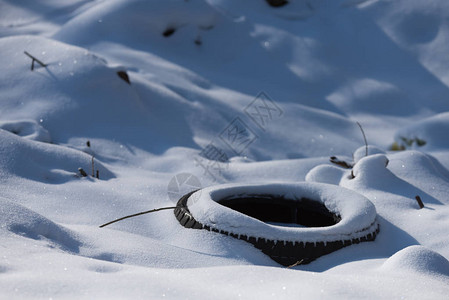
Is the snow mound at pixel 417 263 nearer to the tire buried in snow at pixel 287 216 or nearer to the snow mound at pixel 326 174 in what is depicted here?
the tire buried in snow at pixel 287 216

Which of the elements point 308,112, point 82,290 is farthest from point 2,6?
point 82,290

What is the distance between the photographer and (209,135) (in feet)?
17.8

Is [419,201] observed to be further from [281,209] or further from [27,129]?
[27,129]

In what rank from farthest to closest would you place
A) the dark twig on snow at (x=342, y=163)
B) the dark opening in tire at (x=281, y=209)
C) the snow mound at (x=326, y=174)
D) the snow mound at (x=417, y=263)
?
the dark twig on snow at (x=342, y=163), the snow mound at (x=326, y=174), the dark opening in tire at (x=281, y=209), the snow mound at (x=417, y=263)

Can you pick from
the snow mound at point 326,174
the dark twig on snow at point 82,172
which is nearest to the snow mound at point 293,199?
the snow mound at point 326,174

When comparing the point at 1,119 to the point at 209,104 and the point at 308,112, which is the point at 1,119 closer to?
the point at 209,104

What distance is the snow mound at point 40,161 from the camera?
10.6 ft

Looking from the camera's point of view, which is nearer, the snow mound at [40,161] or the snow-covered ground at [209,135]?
the snow-covered ground at [209,135]

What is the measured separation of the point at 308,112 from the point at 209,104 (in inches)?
52.2

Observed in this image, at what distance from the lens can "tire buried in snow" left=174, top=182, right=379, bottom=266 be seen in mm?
2498

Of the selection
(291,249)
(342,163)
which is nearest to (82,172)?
(291,249)

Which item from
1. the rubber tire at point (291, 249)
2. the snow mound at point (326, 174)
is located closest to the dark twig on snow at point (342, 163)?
the snow mound at point (326, 174)

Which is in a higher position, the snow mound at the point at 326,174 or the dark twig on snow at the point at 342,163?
the snow mound at the point at 326,174

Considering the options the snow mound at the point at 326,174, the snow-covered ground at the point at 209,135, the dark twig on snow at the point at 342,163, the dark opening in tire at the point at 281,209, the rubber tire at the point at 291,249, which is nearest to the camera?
the snow-covered ground at the point at 209,135
